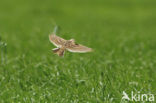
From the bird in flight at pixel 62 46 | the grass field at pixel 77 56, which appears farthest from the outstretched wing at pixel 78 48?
the grass field at pixel 77 56

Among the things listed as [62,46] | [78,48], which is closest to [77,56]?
[62,46]

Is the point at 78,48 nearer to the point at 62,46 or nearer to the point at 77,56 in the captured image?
the point at 62,46

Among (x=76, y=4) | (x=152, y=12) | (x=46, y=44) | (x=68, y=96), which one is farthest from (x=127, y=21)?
(x=68, y=96)

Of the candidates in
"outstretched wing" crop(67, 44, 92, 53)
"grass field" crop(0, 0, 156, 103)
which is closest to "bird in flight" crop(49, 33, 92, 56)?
"outstretched wing" crop(67, 44, 92, 53)

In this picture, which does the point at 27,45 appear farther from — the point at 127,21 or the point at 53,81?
the point at 127,21

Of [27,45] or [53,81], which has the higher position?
[53,81]

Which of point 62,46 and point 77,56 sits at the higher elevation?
point 62,46

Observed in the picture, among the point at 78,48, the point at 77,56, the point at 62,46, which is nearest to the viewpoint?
the point at 78,48

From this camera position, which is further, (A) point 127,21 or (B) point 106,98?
(A) point 127,21

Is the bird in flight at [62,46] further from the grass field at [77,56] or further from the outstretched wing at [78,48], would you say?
the grass field at [77,56]
